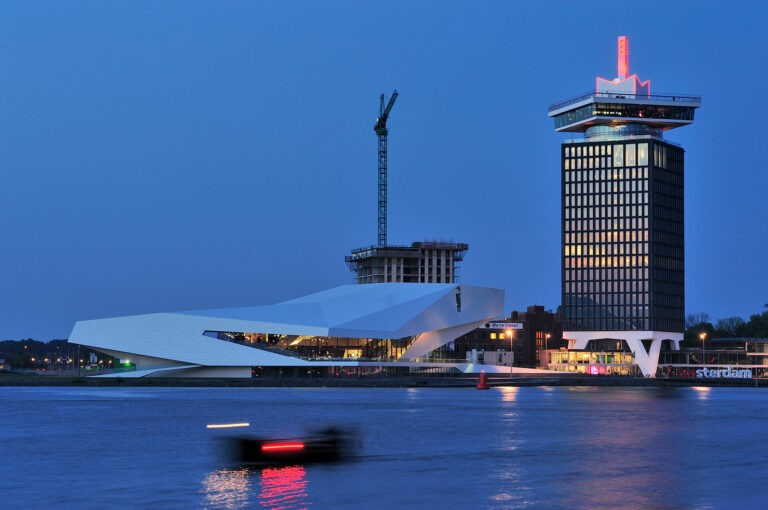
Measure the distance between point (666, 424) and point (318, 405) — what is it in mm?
28276

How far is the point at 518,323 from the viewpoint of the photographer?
198000mm

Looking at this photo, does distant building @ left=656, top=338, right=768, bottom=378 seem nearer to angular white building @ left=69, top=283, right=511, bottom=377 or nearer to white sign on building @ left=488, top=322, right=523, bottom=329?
white sign on building @ left=488, top=322, right=523, bottom=329

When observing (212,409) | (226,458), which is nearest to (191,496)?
(226,458)

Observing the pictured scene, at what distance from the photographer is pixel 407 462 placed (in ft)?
130

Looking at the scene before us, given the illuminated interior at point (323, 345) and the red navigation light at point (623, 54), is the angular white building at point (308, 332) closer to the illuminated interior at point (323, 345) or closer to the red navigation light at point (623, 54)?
the illuminated interior at point (323, 345)

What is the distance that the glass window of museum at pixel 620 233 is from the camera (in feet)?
575

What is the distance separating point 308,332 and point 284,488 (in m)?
104

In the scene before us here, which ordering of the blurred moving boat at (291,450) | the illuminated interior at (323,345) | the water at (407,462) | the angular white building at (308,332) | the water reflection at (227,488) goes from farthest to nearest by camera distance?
the illuminated interior at (323,345) < the angular white building at (308,332) < the blurred moving boat at (291,450) < the water at (407,462) < the water reflection at (227,488)

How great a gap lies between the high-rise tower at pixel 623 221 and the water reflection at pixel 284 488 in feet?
479

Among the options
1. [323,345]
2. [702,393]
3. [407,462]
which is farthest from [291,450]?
[323,345]

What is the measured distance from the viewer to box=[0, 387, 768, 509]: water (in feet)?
100

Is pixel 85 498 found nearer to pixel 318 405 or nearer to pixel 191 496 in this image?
pixel 191 496

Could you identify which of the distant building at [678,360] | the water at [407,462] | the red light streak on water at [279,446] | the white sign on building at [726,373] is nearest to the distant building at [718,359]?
the distant building at [678,360]

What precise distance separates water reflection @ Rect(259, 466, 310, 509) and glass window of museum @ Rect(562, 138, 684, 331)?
14576cm
